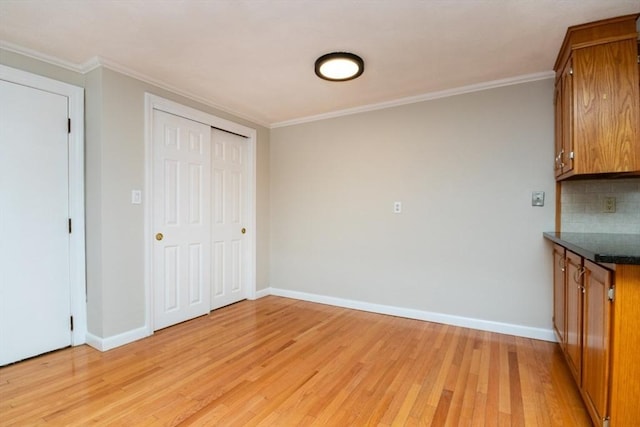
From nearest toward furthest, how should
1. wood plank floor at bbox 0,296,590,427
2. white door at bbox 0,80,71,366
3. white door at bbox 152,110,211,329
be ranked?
A: wood plank floor at bbox 0,296,590,427
white door at bbox 0,80,71,366
white door at bbox 152,110,211,329

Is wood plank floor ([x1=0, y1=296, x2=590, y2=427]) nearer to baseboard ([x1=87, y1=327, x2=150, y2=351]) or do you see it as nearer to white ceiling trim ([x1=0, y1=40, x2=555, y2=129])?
baseboard ([x1=87, y1=327, x2=150, y2=351])

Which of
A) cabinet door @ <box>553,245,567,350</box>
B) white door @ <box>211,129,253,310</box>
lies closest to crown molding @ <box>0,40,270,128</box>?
white door @ <box>211,129,253,310</box>

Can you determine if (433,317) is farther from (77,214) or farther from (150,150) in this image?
(77,214)

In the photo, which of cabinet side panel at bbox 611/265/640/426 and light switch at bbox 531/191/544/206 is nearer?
cabinet side panel at bbox 611/265/640/426

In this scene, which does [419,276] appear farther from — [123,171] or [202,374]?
[123,171]

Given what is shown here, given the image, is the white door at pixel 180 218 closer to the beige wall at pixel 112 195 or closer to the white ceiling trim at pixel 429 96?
the beige wall at pixel 112 195

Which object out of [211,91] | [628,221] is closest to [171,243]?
[211,91]

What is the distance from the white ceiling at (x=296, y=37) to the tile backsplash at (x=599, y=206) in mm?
1108

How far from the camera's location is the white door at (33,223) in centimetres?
231

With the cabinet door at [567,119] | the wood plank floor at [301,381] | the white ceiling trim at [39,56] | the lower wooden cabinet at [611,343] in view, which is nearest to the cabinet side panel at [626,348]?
the lower wooden cabinet at [611,343]

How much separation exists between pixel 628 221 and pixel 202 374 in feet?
11.6

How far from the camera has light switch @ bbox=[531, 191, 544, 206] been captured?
9.20ft

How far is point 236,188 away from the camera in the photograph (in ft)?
13.0

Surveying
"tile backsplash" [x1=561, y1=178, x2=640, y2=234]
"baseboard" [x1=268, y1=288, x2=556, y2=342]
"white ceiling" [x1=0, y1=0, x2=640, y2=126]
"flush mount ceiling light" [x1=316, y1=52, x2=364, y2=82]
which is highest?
"white ceiling" [x1=0, y1=0, x2=640, y2=126]
